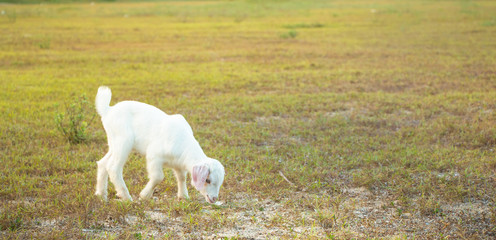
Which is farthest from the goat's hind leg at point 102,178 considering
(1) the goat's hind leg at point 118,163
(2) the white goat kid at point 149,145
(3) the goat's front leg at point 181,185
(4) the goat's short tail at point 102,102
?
(3) the goat's front leg at point 181,185

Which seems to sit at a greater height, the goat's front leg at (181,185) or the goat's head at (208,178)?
the goat's head at (208,178)

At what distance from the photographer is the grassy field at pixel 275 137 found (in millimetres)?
4801

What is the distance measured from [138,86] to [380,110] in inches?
220

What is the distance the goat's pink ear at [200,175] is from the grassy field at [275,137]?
46 centimetres

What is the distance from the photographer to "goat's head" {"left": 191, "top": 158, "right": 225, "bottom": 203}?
445 centimetres

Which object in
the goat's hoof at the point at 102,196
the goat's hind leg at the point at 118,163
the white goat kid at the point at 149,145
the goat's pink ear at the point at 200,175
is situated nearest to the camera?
the goat's pink ear at the point at 200,175

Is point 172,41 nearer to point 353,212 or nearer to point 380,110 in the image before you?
point 380,110

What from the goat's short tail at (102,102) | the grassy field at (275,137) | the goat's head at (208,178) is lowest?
the grassy field at (275,137)

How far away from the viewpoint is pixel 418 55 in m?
→ 16.2

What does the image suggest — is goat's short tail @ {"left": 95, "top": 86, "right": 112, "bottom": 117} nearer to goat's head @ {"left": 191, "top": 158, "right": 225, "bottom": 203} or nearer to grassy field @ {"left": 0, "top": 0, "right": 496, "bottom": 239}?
grassy field @ {"left": 0, "top": 0, "right": 496, "bottom": 239}

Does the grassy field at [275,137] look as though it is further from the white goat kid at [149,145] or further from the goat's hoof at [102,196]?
the white goat kid at [149,145]

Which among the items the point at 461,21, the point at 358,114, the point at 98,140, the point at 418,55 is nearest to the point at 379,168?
the point at 358,114

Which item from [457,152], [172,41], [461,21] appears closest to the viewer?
[457,152]

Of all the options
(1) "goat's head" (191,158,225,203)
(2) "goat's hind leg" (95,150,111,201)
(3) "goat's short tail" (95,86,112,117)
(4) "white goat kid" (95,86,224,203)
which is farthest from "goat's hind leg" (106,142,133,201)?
(1) "goat's head" (191,158,225,203)
